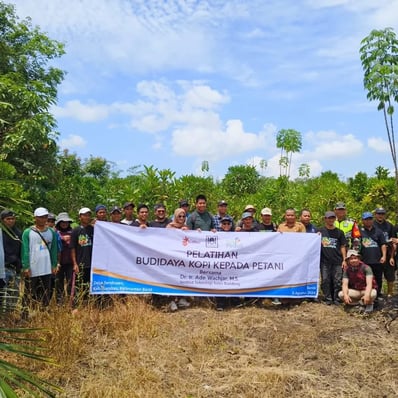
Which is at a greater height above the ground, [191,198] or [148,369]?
[191,198]

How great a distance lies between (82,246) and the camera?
673 centimetres

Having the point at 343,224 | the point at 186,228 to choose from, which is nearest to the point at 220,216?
the point at 186,228

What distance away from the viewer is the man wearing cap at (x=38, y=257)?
6020 millimetres

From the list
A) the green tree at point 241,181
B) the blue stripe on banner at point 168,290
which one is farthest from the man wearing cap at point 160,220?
the green tree at point 241,181

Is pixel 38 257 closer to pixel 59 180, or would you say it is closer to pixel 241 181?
pixel 59 180

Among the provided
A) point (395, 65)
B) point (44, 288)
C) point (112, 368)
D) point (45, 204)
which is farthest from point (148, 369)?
point (45, 204)

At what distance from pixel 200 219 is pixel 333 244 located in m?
2.09

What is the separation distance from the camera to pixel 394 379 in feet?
15.8

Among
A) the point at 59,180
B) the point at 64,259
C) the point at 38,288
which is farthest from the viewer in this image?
the point at 59,180

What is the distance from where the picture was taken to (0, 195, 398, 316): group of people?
6.12 m

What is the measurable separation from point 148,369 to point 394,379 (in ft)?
8.40

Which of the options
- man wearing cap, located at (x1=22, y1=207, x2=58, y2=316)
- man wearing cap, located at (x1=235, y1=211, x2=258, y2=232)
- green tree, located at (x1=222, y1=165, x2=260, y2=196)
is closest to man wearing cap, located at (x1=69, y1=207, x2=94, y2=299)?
man wearing cap, located at (x1=22, y1=207, x2=58, y2=316)

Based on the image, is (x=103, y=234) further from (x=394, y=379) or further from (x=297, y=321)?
(x=394, y=379)

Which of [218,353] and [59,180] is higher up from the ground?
[59,180]
